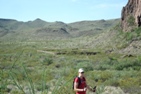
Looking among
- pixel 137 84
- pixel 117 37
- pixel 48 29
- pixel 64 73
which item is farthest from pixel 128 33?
pixel 48 29

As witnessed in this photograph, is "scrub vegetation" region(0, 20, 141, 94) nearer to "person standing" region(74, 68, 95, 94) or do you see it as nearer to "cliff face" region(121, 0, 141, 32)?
"person standing" region(74, 68, 95, 94)

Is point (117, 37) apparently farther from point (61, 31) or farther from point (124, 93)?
point (61, 31)

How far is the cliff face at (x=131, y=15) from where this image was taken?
61700 millimetres

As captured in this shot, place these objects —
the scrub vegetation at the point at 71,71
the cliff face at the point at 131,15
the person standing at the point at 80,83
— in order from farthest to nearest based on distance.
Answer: the cliff face at the point at 131,15, the person standing at the point at 80,83, the scrub vegetation at the point at 71,71

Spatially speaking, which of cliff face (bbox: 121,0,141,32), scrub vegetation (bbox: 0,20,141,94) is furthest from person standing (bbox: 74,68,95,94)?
cliff face (bbox: 121,0,141,32)

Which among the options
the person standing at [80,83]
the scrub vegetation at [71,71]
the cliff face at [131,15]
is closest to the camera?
the scrub vegetation at [71,71]

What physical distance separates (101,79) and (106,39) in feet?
172

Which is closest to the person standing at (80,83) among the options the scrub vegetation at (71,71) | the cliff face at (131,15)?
the scrub vegetation at (71,71)

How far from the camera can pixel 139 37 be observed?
56594 millimetres

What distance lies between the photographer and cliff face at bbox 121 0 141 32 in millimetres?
61700

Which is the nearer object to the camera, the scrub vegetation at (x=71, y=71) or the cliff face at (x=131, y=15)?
the scrub vegetation at (x=71, y=71)

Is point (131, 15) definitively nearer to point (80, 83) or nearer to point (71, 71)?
point (71, 71)

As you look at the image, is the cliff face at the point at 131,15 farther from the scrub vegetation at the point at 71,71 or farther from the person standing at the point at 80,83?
the person standing at the point at 80,83

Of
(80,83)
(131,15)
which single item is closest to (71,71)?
(80,83)
